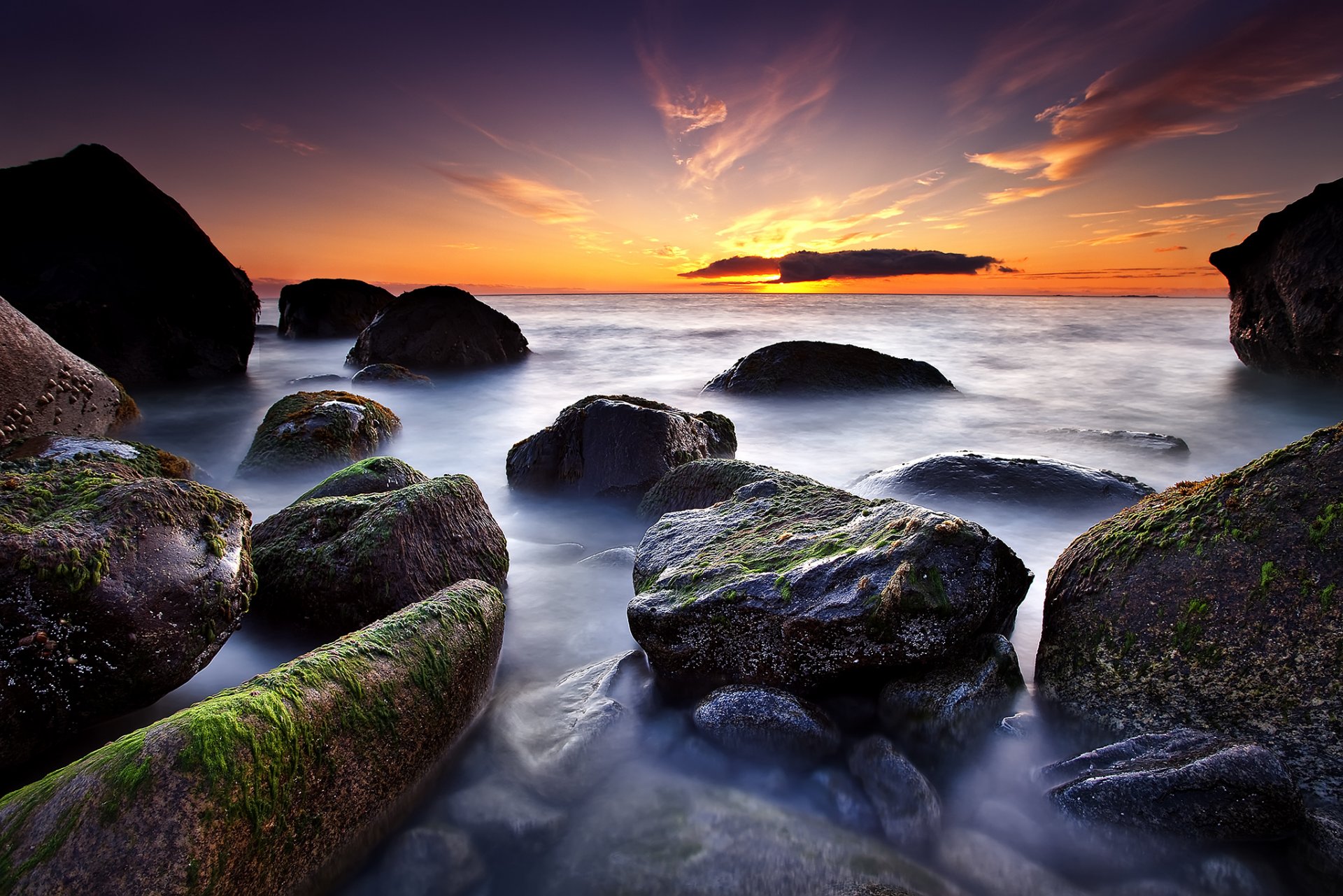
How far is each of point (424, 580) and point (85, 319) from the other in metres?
11.2

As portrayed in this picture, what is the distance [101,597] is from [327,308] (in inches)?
840

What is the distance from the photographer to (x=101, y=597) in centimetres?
246

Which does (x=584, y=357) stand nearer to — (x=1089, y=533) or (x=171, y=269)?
(x=171, y=269)

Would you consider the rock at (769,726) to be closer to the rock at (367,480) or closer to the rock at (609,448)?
the rock at (367,480)

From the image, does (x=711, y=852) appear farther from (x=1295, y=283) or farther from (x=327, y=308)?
(x=327, y=308)

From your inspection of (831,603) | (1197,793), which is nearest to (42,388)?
(831,603)

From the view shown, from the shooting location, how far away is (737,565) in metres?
3.19

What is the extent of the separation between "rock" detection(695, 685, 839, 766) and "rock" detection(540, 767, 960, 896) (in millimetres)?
193

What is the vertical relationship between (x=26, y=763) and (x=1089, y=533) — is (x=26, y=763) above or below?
below

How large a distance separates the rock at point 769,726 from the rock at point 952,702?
28 cm

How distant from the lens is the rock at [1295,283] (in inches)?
383

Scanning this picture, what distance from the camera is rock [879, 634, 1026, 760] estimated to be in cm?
266

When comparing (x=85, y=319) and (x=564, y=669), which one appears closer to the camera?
(x=564, y=669)

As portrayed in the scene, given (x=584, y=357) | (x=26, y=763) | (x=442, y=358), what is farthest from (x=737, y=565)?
(x=584, y=357)
